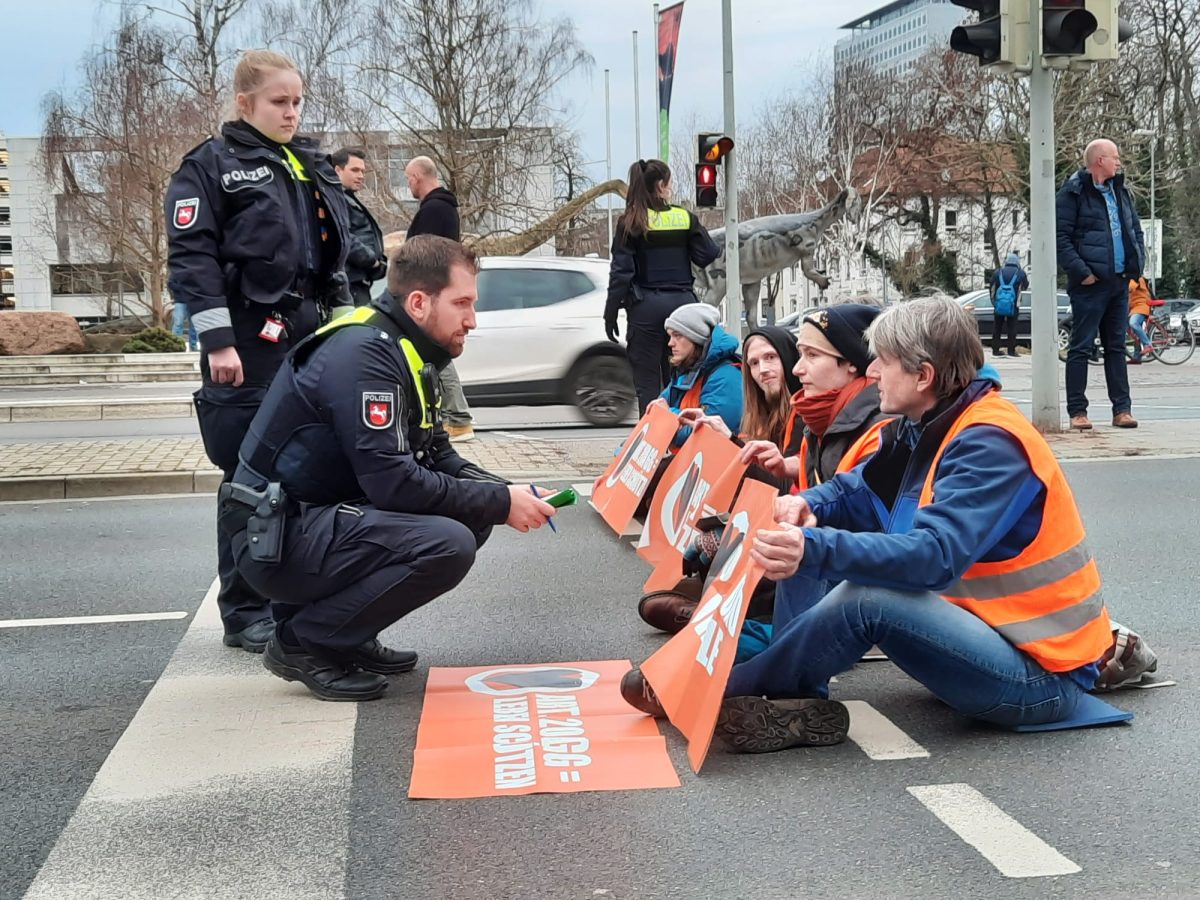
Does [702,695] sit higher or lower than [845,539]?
lower

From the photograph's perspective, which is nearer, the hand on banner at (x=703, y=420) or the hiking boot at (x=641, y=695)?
the hiking boot at (x=641, y=695)

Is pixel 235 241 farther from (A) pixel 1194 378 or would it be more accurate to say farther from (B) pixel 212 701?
(A) pixel 1194 378

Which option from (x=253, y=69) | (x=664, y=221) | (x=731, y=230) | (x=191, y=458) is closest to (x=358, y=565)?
(x=253, y=69)

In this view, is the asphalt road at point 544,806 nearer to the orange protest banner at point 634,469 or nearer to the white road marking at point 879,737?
the white road marking at point 879,737

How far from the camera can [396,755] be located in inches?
156

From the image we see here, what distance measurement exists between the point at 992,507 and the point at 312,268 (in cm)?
277

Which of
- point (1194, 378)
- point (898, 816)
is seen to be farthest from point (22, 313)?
point (898, 816)

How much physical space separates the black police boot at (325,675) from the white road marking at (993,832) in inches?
70.0

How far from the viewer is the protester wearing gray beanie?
671 centimetres

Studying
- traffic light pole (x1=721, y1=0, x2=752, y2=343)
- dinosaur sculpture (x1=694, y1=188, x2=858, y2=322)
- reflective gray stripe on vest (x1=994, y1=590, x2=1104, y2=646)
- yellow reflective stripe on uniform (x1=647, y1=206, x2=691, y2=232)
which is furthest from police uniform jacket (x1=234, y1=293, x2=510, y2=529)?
dinosaur sculpture (x1=694, y1=188, x2=858, y2=322)

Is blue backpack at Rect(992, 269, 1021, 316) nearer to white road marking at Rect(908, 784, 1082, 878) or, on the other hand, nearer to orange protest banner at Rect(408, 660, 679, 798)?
orange protest banner at Rect(408, 660, 679, 798)

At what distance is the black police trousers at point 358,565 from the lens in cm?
436

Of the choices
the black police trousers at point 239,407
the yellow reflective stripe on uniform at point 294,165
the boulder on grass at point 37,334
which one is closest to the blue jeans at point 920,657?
the black police trousers at point 239,407

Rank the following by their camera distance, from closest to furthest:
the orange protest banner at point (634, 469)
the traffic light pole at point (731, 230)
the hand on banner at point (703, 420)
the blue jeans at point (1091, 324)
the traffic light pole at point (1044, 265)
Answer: the hand on banner at point (703, 420), the orange protest banner at point (634, 469), the traffic light pole at point (1044, 265), the blue jeans at point (1091, 324), the traffic light pole at point (731, 230)
